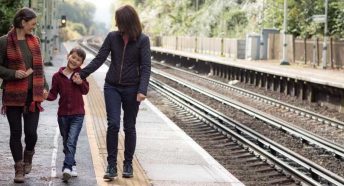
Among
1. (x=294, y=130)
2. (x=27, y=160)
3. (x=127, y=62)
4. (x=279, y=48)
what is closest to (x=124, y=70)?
(x=127, y=62)

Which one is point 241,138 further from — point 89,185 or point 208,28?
point 208,28

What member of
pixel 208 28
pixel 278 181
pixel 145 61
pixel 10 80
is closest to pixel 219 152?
pixel 278 181

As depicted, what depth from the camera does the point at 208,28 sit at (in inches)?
2394

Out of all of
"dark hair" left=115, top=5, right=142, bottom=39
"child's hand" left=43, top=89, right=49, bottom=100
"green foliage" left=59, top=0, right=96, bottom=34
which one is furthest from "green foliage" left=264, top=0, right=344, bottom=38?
"green foliage" left=59, top=0, right=96, bottom=34

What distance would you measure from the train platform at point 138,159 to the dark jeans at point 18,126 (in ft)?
1.14

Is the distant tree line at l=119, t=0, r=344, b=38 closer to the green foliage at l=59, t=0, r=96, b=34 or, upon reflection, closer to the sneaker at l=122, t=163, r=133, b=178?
the sneaker at l=122, t=163, r=133, b=178

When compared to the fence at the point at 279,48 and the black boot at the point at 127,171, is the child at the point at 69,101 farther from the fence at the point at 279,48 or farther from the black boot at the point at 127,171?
the fence at the point at 279,48

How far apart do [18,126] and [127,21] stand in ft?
5.16

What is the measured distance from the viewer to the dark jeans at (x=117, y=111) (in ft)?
24.1

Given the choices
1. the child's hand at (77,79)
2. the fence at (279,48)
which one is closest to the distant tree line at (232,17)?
the fence at (279,48)

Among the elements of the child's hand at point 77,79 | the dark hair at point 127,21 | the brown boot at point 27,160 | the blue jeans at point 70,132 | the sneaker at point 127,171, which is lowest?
the sneaker at point 127,171

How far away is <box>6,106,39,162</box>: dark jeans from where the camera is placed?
708 cm

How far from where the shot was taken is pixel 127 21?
7.18 metres

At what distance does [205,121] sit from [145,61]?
26.6ft
